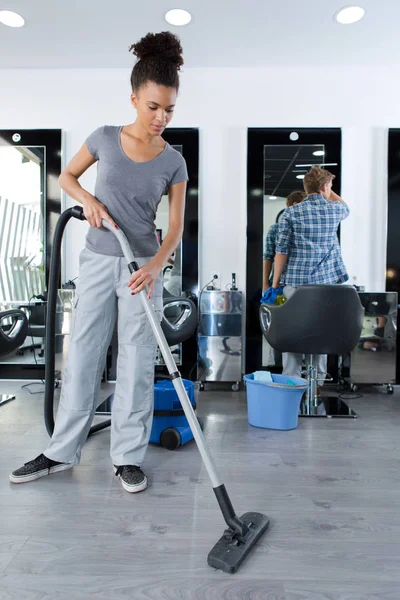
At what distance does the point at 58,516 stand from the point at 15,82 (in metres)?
3.37

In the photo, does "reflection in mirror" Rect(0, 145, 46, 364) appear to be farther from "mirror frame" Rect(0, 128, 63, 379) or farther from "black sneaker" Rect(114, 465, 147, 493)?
"black sneaker" Rect(114, 465, 147, 493)

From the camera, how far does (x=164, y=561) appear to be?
46.9 inches

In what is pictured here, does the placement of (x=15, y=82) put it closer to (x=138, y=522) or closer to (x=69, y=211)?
(x=69, y=211)

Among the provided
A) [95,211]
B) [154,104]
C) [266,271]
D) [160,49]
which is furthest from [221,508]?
[266,271]

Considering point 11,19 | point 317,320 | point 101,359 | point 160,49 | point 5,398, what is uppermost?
point 11,19

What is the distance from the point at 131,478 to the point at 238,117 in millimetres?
2878

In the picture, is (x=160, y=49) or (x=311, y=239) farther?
(x=311, y=239)

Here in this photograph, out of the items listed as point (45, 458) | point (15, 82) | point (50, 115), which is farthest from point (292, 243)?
point (15, 82)

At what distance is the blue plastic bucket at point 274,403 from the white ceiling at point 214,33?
224 cm

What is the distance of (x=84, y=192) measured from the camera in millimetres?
1647

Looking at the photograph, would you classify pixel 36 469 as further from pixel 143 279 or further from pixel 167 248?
pixel 167 248

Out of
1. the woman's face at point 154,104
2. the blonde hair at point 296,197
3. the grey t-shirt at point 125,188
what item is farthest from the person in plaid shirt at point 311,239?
the woman's face at point 154,104

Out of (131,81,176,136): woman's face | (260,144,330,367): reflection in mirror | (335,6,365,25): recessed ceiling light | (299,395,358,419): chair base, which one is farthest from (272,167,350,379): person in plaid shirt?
(131,81,176,136): woman's face

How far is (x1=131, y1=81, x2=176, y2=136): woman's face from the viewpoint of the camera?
5.03 feet
